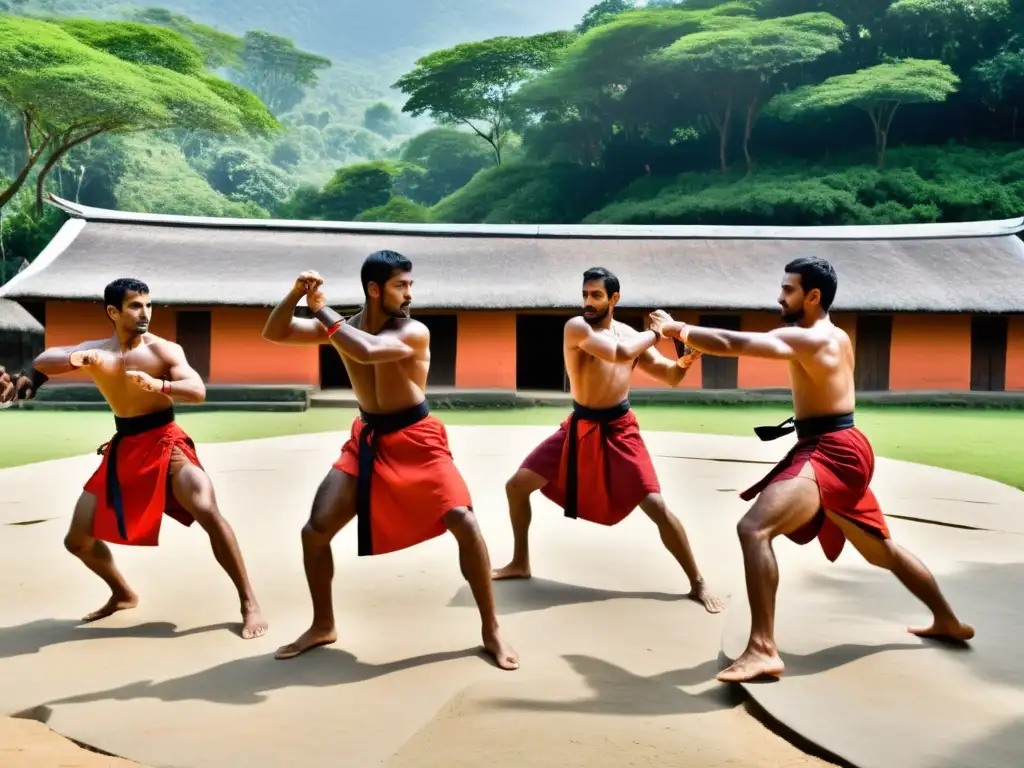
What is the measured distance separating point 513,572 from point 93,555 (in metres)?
2.20

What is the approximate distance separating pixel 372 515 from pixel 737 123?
42039 mm

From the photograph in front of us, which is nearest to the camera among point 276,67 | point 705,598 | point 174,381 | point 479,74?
point 174,381

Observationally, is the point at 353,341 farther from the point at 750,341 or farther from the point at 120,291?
the point at 750,341

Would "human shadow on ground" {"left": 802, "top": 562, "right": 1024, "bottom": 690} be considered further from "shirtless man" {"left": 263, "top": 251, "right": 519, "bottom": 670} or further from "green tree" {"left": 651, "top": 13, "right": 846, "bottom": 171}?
"green tree" {"left": 651, "top": 13, "right": 846, "bottom": 171}

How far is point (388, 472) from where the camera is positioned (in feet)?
12.8

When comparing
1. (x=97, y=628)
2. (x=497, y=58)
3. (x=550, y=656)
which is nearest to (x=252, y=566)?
(x=97, y=628)

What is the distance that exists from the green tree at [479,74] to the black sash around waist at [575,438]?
4341 cm

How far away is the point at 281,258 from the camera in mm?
22031

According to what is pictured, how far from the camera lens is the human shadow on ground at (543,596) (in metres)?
4.65

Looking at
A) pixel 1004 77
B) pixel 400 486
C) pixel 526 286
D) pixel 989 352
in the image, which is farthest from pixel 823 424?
pixel 1004 77

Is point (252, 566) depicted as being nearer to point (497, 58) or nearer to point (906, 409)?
point (906, 409)

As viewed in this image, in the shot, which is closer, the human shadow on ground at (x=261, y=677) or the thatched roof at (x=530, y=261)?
the human shadow on ground at (x=261, y=677)

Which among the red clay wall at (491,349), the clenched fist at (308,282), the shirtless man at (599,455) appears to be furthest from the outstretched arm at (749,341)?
the red clay wall at (491,349)

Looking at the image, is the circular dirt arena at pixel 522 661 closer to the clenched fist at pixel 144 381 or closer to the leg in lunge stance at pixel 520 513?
the leg in lunge stance at pixel 520 513
